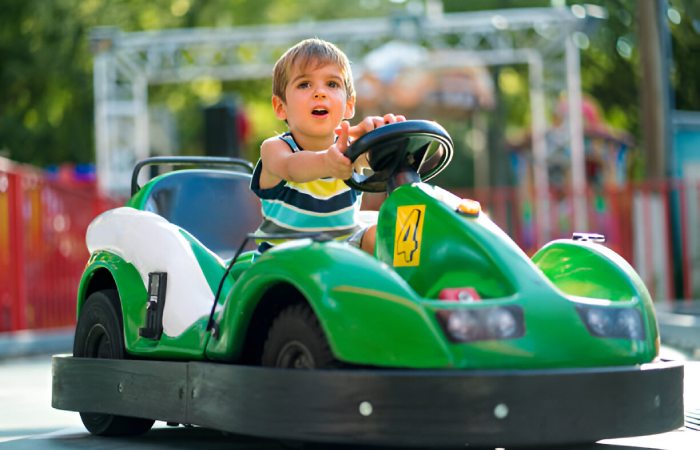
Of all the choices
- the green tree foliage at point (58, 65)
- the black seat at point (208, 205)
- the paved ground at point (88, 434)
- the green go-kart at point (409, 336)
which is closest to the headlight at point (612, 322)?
the green go-kart at point (409, 336)

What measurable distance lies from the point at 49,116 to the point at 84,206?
20.8 meters

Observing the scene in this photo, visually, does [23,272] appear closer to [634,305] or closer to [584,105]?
→ [634,305]

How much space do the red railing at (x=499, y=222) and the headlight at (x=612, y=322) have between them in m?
11.4

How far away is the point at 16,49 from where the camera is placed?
1404 inches

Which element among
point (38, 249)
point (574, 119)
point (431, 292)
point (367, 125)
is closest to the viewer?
point (431, 292)

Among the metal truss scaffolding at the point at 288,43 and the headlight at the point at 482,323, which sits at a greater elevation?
the metal truss scaffolding at the point at 288,43

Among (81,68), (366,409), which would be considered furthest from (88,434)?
(81,68)

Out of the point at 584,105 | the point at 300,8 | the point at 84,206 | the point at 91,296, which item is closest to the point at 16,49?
the point at 300,8

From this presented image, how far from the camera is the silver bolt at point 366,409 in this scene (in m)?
4.16

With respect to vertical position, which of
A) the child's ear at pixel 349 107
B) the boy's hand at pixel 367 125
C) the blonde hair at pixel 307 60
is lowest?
the boy's hand at pixel 367 125

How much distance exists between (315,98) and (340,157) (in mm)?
513

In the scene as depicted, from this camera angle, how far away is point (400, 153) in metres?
4.95

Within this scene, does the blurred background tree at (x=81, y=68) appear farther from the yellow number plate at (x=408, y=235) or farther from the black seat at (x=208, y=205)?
the yellow number plate at (x=408, y=235)

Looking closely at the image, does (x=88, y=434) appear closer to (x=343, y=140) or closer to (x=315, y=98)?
(x=315, y=98)
